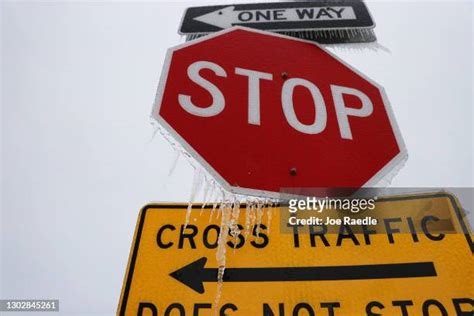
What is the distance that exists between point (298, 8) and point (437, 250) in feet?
3.00

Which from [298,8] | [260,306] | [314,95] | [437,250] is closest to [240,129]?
[314,95]

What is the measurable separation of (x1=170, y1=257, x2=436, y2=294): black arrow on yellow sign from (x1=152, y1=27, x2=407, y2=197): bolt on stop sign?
0.23 m

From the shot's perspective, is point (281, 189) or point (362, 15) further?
point (362, 15)

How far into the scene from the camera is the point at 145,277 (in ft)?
2.79

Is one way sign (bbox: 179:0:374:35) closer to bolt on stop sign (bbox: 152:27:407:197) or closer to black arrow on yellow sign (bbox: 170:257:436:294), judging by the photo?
bolt on stop sign (bbox: 152:27:407:197)

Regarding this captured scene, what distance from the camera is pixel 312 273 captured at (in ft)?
2.70

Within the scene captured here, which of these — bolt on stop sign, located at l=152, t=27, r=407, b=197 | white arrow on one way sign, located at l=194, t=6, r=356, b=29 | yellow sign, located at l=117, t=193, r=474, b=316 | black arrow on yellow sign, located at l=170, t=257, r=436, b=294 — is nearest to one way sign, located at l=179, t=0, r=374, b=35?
white arrow on one way sign, located at l=194, t=6, r=356, b=29

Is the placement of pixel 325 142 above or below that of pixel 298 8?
below

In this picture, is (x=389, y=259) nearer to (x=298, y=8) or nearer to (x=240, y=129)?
(x=240, y=129)

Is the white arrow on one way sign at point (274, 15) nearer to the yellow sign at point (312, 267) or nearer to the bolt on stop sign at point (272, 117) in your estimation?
the bolt on stop sign at point (272, 117)

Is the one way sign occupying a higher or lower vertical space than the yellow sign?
higher

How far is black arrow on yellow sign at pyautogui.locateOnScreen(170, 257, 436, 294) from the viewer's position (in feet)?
2.64

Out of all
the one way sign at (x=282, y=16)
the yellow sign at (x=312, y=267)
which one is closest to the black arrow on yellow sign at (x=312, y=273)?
the yellow sign at (x=312, y=267)

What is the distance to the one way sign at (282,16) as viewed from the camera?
117cm
